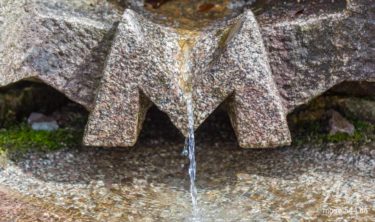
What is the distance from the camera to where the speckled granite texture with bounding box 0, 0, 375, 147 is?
3.77m

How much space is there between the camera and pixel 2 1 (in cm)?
387

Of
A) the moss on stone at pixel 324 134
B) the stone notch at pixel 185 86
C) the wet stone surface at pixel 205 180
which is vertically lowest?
the wet stone surface at pixel 205 180

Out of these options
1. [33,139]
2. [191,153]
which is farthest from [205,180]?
[33,139]

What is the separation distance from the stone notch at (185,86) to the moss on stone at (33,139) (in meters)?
0.54

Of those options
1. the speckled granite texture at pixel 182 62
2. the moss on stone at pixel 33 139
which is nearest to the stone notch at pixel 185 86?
the speckled granite texture at pixel 182 62

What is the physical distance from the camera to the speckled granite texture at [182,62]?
3770mm

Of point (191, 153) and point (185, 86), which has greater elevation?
point (185, 86)

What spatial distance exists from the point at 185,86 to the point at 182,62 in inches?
6.6

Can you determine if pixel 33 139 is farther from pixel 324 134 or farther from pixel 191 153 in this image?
pixel 324 134

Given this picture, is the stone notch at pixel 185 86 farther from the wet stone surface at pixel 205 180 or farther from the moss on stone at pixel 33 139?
the moss on stone at pixel 33 139

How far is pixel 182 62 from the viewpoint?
154 inches

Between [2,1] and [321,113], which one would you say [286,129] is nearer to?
[321,113]

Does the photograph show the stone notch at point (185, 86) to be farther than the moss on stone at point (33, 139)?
No


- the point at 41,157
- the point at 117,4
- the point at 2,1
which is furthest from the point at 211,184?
the point at 2,1
